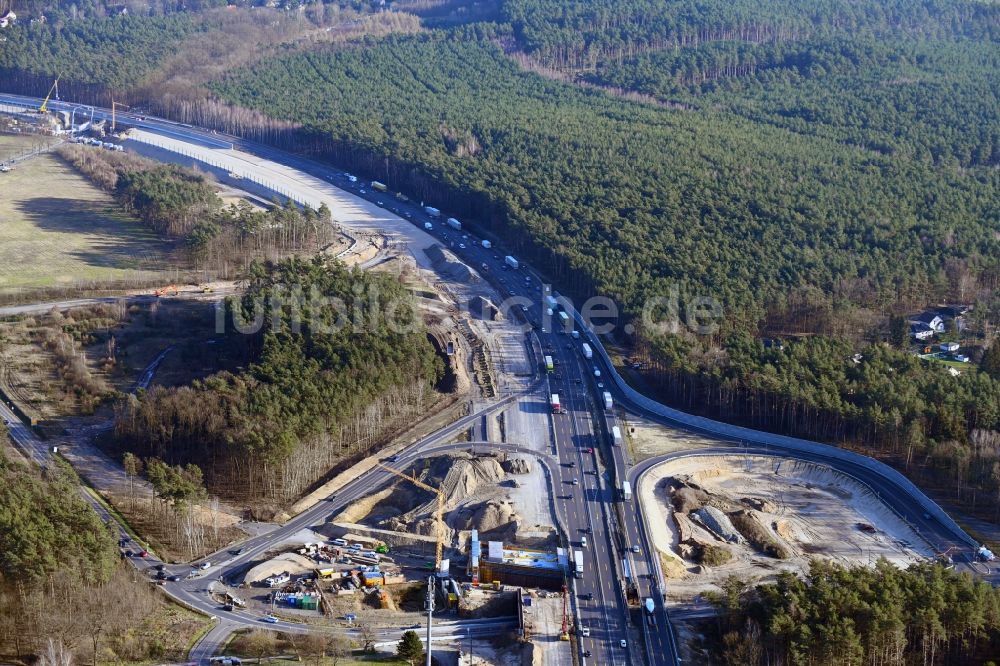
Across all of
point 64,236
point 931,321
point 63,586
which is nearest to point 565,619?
point 63,586

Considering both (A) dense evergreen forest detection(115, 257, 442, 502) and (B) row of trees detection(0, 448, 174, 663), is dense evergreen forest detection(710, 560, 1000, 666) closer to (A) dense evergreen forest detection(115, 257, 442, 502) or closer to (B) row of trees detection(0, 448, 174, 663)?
(B) row of trees detection(0, 448, 174, 663)

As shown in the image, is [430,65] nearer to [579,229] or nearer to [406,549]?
[579,229]

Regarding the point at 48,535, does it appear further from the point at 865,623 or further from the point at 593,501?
the point at 865,623

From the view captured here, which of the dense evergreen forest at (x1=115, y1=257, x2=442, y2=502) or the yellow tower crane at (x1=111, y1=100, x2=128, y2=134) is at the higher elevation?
the yellow tower crane at (x1=111, y1=100, x2=128, y2=134)

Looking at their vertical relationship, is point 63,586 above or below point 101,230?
below

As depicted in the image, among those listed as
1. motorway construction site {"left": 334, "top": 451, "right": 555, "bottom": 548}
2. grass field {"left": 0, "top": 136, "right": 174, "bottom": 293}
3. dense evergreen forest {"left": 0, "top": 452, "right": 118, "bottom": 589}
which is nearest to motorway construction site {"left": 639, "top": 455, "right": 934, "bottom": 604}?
motorway construction site {"left": 334, "top": 451, "right": 555, "bottom": 548}

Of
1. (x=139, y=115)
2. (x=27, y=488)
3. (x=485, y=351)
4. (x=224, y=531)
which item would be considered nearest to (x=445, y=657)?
(x=224, y=531)

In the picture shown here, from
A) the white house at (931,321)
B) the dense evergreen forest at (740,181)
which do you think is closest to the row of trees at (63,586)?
the dense evergreen forest at (740,181)
